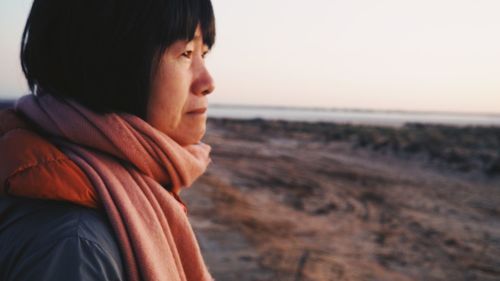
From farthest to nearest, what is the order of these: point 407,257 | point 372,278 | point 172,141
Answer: point 407,257
point 372,278
point 172,141

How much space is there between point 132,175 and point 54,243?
14.0 inches

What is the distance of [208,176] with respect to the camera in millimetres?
10328

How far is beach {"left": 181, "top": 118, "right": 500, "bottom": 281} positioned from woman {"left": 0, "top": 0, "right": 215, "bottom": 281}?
141 inches

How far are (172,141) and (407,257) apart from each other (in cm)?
518

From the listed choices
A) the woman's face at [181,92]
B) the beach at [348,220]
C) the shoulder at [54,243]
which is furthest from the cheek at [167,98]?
the beach at [348,220]

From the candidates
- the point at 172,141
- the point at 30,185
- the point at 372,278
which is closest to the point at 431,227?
the point at 372,278

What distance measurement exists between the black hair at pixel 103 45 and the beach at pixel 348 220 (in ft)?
12.3

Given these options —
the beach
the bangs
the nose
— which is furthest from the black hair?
the beach

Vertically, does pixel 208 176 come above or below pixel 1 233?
below

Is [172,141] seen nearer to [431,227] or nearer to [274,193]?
[431,227]

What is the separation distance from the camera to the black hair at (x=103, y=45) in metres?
1.01

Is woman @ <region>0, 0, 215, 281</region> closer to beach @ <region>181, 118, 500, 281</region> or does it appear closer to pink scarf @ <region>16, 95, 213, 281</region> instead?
pink scarf @ <region>16, 95, 213, 281</region>

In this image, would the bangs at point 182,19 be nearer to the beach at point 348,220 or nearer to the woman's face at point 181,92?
the woman's face at point 181,92

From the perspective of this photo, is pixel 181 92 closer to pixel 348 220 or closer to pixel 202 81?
pixel 202 81
